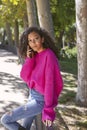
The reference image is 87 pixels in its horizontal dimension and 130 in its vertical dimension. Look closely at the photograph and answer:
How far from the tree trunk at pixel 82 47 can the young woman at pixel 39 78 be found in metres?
3.50

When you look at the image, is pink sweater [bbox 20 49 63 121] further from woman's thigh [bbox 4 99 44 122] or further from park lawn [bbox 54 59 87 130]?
park lawn [bbox 54 59 87 130]

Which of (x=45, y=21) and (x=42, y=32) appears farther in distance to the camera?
(x=45, y=21)

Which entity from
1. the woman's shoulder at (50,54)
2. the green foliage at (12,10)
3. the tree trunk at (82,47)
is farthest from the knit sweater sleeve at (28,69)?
the green foliage at (12,10)

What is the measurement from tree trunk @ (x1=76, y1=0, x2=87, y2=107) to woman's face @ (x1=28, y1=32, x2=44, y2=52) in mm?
3553

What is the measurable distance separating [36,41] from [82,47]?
382 cm

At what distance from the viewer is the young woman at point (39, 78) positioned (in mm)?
3477

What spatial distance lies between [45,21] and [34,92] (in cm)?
422

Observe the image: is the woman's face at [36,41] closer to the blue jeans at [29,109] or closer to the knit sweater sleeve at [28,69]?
the knit sweater sleeve at [28,69]

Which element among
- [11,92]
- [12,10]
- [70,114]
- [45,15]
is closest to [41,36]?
[70,114]

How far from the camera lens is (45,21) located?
25.3 ft

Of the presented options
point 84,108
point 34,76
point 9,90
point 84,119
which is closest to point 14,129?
point 34,76

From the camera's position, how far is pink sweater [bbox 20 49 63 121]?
11.3ft

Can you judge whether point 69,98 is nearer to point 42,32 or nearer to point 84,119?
point 84,119

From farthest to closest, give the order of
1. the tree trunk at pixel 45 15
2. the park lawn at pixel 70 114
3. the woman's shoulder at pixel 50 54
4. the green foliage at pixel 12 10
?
the green foliage at pixel 12 10 → the tree trunk at pixel 45 15 → the park lawn at pixel 70 114 → the woman's shoulder at pixel 50 54
